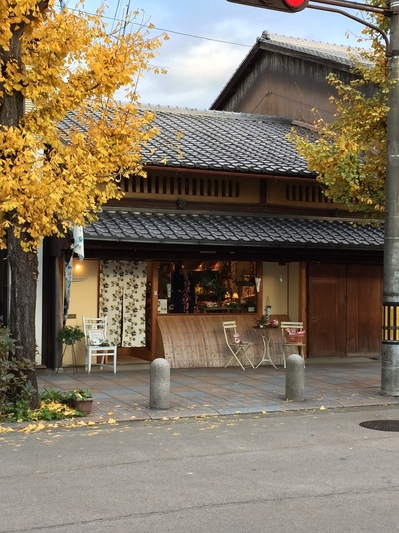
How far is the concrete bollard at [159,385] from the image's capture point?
34.0ft

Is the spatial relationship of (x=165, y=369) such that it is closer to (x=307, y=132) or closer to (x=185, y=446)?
(x=185, y=446)

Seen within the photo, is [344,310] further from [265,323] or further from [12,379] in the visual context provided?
[12,379]

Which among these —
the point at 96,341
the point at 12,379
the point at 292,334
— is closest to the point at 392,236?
the point at 292,334

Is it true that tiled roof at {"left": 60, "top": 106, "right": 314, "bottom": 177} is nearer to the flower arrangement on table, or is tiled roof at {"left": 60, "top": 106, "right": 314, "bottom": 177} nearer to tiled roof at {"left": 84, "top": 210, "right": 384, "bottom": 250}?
tiled roof at {"left": 84, "top": 210, "right": 384, "bottom": 250}

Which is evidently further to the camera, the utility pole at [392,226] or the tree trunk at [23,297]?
the utility pole at [392,226]

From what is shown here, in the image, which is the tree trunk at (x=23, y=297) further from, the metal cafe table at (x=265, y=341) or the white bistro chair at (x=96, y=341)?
the metal cafe table at (x=265, y=341)

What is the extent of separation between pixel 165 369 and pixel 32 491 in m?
4.34

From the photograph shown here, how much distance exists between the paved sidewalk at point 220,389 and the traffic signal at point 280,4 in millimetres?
6119

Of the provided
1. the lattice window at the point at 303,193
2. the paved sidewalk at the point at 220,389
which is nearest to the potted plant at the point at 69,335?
the paved sidewalk at the point at 220,389

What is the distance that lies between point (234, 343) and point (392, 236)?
16.8 ft

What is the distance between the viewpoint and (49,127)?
31.3ft

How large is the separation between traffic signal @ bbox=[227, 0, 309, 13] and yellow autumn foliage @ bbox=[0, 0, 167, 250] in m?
1.46

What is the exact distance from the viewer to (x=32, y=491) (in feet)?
20.3

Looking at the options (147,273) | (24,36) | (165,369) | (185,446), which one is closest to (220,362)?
(147,273)
